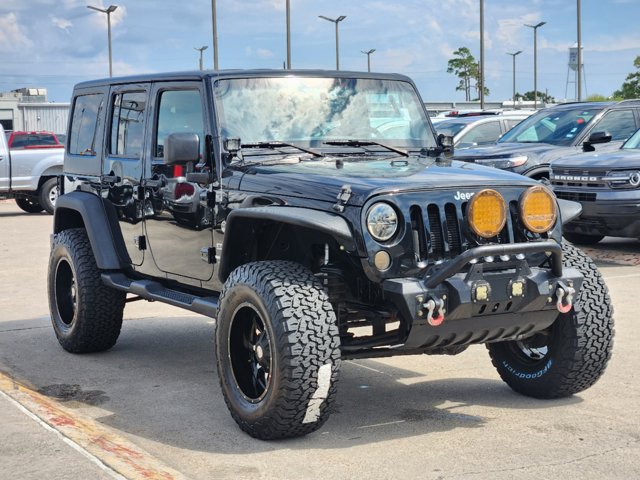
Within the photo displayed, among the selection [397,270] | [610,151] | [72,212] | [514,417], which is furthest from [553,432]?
[610,151]

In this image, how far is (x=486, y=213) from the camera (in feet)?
16.1

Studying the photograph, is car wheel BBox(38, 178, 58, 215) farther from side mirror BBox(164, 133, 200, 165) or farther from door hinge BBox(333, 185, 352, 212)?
door hinge BBox(333, 185, 352, 212)

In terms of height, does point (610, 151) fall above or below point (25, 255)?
above

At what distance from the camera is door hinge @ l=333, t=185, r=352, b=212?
4.83 metres

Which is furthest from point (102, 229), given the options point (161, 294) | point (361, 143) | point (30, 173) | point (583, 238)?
point (30, 173)

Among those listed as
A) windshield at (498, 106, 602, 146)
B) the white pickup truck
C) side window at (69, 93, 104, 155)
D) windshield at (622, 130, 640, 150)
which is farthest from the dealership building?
side window at (69, 93, 104, 155)

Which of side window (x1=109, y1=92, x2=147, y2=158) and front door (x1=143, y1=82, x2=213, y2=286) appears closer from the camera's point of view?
front door (x1=143, y1=82, x2=213, y2=286)

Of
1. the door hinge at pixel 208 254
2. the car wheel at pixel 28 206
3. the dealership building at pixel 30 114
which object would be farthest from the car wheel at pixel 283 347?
the dealership building at pixel 30 114

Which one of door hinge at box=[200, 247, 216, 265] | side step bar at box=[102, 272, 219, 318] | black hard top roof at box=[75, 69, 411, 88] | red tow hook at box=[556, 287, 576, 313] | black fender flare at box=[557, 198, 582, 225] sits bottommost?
side step bar at box=[102, 272, 219, 318]

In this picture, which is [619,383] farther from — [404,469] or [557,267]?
[404,469]

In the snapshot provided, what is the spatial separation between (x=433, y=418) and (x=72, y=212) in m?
3.34

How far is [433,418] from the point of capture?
17.8 ft

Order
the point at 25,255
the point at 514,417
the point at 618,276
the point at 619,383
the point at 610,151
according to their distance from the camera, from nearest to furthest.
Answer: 1. the point at 514,417
2. the point at 619,383
3. the point at 618,276
4. the point at 610,151
5. the point at 25,255

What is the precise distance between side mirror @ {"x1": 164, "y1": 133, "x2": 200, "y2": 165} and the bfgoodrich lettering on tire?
2070 millimetres
